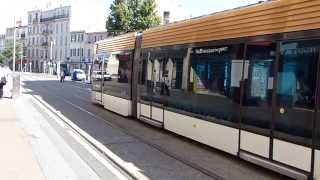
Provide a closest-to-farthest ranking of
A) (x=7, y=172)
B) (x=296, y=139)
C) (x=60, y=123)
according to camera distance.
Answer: (x=296, y=139) → (x=7, y=172) → (x=60, y=123)

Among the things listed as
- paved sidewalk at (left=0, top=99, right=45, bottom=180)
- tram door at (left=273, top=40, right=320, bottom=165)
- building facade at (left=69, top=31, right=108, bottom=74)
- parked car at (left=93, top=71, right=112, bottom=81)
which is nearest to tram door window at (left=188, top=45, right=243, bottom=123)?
tram door at (left=273, top=40, right=320, bottom=165)

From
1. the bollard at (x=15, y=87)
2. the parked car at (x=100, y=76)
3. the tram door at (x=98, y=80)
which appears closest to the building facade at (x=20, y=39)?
the bollard at (x=15, y=87)

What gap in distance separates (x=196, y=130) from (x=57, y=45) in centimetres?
12140

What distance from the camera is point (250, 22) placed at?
1147 cm

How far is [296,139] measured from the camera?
9359 mm

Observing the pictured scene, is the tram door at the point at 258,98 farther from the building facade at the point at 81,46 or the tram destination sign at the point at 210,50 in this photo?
the building facade at the point at 81,46

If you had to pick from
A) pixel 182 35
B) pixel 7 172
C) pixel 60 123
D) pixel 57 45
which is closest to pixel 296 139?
pixel 7 172

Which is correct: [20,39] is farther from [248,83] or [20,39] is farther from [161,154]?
[248,83]

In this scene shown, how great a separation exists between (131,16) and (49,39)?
85.9 m

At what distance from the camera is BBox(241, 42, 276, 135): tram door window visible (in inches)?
410

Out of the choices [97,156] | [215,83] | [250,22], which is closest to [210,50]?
[215,83]

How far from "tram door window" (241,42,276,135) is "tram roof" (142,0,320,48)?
326 mm

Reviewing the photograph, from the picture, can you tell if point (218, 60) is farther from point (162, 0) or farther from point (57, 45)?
point (57, 45)

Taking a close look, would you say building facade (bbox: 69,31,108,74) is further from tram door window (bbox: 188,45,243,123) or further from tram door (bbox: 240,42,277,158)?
tram door (bbox: 240,42,277,158)
